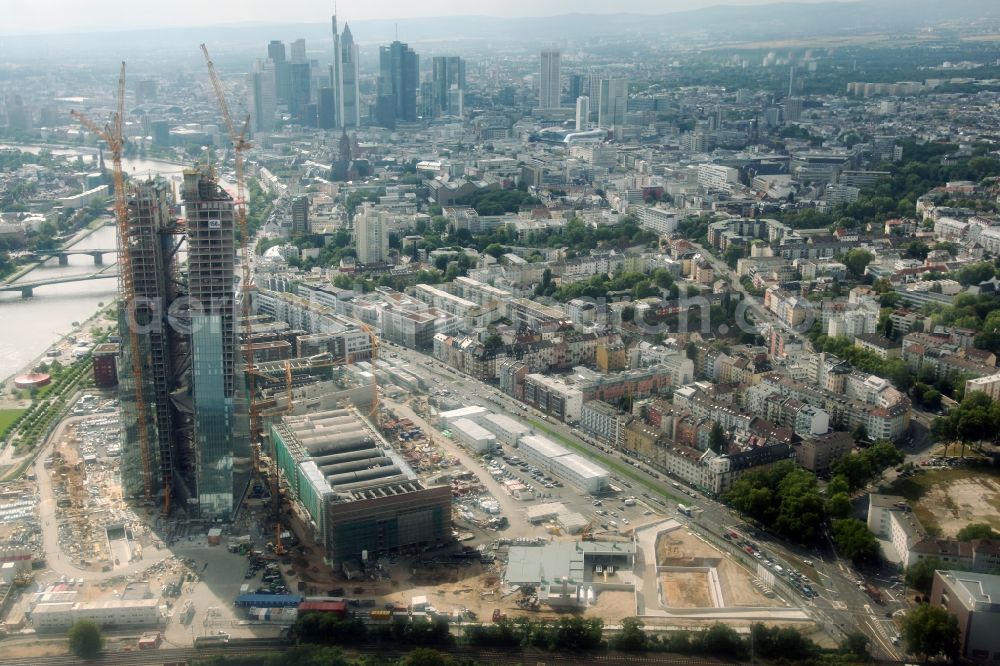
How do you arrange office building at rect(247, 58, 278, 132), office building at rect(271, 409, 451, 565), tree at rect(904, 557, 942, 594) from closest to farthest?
tree at rect(904, 557, 942, 594) → office building at rect(271, 409, 451, 565) → office building at rect(247, 58, 278, 132)

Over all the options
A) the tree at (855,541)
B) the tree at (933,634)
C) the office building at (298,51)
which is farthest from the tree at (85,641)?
the office building at (298,51)

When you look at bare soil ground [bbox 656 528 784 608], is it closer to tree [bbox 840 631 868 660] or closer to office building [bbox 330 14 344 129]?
tree [bbox 840 631 868 660]

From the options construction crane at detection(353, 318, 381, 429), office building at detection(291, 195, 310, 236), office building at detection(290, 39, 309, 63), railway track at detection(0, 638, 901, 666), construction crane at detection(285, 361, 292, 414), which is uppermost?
office building at detection(290, 39, 309, 63)

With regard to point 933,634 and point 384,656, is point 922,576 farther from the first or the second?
point 384,656

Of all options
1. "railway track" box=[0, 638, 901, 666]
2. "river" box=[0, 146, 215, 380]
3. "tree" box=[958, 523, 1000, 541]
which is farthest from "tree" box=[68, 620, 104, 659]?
"river" box=[0, 146, 215, 380]

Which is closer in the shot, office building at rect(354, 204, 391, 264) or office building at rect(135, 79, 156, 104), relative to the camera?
office building at rect(354, 204, 391, 264)

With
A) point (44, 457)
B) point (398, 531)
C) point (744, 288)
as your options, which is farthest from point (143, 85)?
point (398, 531)

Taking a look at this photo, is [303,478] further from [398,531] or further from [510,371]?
[510,371]
